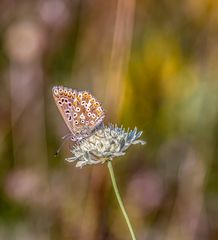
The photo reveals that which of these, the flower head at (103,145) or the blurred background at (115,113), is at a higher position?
the flower head at (103,145)

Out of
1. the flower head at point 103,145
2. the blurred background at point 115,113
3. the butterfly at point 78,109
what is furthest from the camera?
the blurred background at point 115,113

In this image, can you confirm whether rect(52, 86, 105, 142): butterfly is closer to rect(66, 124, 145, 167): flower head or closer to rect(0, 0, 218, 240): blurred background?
rect(66, 124, 145, 167): flower head

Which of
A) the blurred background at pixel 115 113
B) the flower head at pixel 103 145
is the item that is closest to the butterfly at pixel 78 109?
the flower head at pixel 103 145

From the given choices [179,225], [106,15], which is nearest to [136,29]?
[106,15]

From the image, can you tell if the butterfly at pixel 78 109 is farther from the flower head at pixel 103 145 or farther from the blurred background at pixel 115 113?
the blurred background at pixel 115 113

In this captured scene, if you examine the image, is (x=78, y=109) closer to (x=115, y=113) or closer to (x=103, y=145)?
(x=103, y=145)

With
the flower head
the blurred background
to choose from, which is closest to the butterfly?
the flower head

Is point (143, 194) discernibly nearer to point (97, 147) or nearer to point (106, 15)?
point (106, 15)
